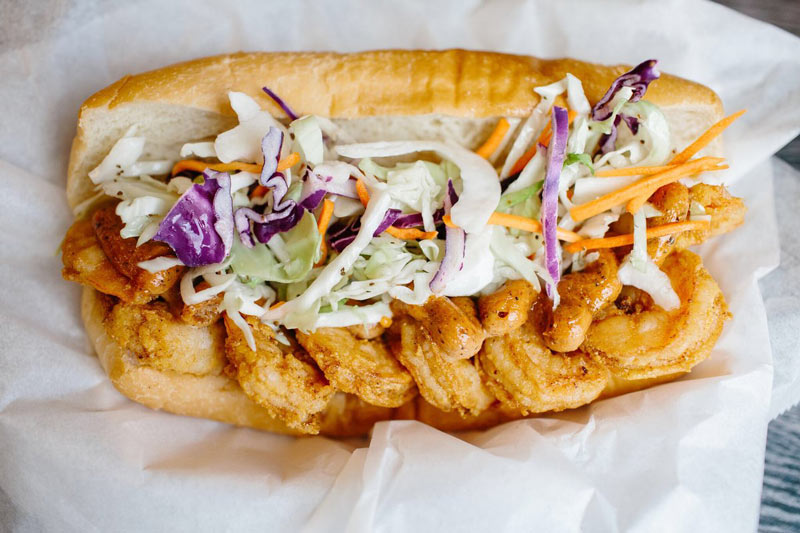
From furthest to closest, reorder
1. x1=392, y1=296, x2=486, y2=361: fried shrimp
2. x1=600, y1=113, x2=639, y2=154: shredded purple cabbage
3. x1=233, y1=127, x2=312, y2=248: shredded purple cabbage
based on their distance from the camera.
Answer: x1=600, y1=113, x2=639, y2=154: shredded purple cabbage → x1=233, y1=127, x2=312, y2=248: shredded purple cabbage → x1=392, y1=296, x2=486, y2=361: fried shrimp

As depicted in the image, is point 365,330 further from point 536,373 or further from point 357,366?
point 536,373

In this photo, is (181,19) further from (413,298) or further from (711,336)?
(711,336)

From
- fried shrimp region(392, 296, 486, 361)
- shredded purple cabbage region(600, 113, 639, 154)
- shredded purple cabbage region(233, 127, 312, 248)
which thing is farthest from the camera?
shredded purple cabbage region(600, 113, 639, 154)

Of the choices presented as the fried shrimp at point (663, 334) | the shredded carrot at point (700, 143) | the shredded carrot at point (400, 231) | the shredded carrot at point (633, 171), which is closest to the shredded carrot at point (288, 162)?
the shredded carrot at point (400, 231)

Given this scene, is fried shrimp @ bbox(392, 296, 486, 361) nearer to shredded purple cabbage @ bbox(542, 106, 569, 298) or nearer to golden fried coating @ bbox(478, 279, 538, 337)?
golden fried coating @ bbox(478, 279, 538, 337)

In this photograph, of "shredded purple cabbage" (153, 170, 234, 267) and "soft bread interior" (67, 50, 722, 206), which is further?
"soft bread interior" (67, 50, 722, 206)

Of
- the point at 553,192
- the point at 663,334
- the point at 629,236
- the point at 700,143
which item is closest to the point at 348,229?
the point at 553,192

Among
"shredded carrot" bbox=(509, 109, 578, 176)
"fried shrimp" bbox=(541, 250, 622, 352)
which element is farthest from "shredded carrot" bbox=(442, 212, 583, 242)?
"shredded carrot" bbox=(509, 109, 578, 176)
